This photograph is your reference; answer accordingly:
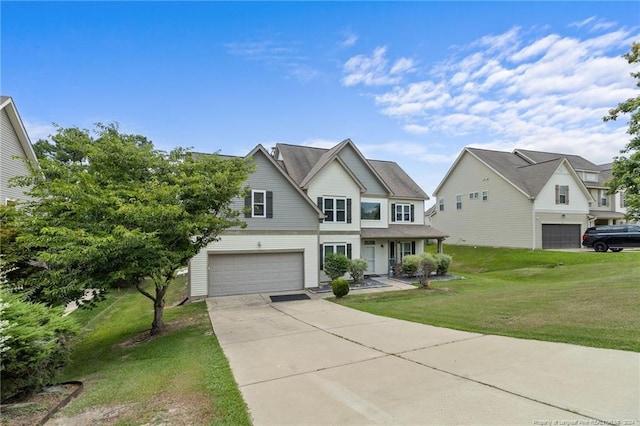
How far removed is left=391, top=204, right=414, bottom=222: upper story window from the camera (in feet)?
74.0

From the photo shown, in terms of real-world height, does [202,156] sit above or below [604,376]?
above

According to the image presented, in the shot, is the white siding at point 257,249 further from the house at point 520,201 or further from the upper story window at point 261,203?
the house at point 520,201

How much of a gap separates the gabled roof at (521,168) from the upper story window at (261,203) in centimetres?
2063

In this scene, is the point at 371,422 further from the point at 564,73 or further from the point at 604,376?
the point at 564,73

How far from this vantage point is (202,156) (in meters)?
10.9

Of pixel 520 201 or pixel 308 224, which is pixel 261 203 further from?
pixel 520 201

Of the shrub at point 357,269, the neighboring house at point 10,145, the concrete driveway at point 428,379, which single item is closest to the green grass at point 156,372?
the concrete driveway at point 428,379

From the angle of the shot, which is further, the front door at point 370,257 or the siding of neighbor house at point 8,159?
the front door at point 370,257

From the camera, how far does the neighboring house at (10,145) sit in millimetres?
13236

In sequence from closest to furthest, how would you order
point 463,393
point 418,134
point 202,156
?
point 463,393, point 202,156, point 418,134

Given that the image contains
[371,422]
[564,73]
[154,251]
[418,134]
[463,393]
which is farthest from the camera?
[418,134]

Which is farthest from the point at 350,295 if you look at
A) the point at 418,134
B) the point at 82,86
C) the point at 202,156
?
the point at 82,86

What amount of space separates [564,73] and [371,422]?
15.5 meters

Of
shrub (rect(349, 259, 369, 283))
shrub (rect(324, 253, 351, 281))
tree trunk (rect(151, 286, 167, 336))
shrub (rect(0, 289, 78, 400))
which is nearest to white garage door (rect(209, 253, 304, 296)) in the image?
shrub (rect(324, 253, 351, 281))
